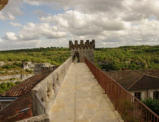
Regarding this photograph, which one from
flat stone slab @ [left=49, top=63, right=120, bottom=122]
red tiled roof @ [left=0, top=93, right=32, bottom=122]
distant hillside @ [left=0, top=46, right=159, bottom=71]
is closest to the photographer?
red tiled roof @ [left=0, top=93, right=32, bottom=122]

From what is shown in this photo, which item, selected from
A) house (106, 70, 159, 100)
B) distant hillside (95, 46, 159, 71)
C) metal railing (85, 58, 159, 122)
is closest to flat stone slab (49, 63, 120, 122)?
metal railing (85, 58, 159, 122)

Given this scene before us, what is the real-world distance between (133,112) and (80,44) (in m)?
22.8

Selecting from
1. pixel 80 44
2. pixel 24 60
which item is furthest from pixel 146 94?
pixel 24 60

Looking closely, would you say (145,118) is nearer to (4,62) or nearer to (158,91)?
(158,91)

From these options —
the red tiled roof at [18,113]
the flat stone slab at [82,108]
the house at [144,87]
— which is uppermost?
the red tiled roof at [18,113]

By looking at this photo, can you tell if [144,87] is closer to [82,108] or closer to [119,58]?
[82,108]

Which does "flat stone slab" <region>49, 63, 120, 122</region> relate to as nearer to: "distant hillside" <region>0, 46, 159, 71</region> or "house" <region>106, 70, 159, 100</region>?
"house" <region>106, 70, 159, 100</region>

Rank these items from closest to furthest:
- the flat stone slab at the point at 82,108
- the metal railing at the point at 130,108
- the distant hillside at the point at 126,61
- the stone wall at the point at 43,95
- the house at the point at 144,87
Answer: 1. the stone wall at the point at 43,95
2. the metal railing at the point at 130,108
3. the flat stone slab at the point at 82,108
4. the house at the point at 144,87
5. the distant hillside at the point at 126,61

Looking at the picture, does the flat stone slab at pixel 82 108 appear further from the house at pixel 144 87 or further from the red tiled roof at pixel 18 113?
the house at pixel 144 87

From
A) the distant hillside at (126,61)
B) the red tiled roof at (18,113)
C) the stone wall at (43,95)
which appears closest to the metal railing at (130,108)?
the stone wall at (43,95)

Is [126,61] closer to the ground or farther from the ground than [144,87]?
farther from the ground

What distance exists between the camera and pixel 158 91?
23.2 m

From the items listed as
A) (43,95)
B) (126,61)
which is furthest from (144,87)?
(126,61)

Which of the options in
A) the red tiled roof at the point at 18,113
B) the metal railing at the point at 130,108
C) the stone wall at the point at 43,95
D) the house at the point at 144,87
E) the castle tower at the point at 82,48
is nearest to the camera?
the stone wall at the point at 43,95
